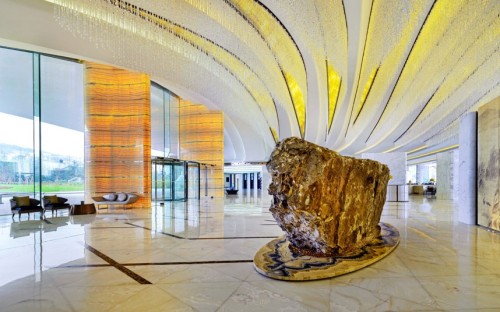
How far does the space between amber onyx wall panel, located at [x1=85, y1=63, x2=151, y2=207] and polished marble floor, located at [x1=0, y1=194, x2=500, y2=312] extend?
543 centimetres

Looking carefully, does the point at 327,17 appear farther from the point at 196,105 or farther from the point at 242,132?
the point at 242,132

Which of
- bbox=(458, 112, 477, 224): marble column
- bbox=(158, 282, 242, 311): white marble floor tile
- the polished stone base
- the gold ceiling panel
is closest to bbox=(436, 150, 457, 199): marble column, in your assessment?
the gold ceiling panel

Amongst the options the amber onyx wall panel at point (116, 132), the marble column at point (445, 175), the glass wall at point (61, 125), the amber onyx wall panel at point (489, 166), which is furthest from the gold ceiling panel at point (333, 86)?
the marble column at point (445, 175)

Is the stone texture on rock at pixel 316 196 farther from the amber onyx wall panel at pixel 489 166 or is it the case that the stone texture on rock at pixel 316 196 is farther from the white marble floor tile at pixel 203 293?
the amber onyx wall panel at pixel 489 166

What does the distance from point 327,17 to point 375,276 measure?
5.22 metres

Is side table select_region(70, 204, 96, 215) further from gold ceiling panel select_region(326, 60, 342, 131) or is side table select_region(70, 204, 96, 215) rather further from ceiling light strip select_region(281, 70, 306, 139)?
gold ceiling panel select_region(326, 60, 342, 131)

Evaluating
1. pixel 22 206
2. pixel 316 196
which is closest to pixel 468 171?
pixel 316 196

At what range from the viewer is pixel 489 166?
7.06 metres

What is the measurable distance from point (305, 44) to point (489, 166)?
18.4 feet

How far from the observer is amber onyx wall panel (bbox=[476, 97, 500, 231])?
6766mm

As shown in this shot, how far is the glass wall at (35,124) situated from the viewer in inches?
401

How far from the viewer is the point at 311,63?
8.33 meters

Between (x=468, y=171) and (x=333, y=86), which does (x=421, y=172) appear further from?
(x=468, y=171)

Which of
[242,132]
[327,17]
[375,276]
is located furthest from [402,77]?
[242,132]
